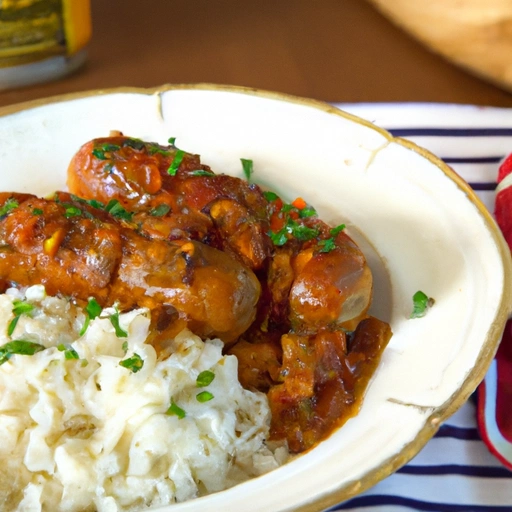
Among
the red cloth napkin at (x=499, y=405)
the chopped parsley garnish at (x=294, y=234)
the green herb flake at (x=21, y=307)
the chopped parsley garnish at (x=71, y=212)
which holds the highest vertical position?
the chopped parsley garnish at (x=71, y=212)

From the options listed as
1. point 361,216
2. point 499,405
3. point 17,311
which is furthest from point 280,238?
point 499,405

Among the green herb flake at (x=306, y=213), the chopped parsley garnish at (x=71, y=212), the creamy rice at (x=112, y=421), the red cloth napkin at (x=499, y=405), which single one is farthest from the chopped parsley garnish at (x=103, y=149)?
the red cloth napkin at (x=499, y=405)

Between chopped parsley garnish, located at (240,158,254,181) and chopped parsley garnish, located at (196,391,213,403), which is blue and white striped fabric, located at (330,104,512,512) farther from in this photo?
chopped parsley garnish, located at (240,158,254,181)

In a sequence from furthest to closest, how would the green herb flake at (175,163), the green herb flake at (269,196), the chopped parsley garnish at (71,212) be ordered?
1. the green herb flake at (269,196)
2. the green herb flake at (175,163)
3. the chopped parsley garnish at (71,212)

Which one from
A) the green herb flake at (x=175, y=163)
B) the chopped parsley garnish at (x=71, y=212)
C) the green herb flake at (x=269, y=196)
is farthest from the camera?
the green herb flake at (x=269, y=196)

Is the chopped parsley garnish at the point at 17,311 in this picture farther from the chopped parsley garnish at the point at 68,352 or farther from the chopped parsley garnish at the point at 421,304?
the chopped parsley garnish at the point at 421,304

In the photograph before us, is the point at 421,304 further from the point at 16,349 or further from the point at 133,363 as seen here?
the point at 16,349

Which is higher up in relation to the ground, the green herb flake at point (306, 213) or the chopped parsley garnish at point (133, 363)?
the green herb flake at point (306, 213)

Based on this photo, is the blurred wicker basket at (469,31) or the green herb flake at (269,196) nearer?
the green herb flake at (269,196)
